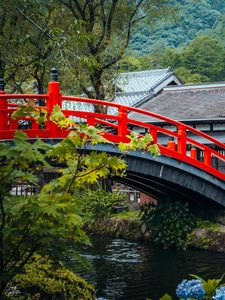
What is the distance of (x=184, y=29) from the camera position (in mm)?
86688

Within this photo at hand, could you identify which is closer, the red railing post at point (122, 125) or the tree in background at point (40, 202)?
the tree in background at point (40, 202)

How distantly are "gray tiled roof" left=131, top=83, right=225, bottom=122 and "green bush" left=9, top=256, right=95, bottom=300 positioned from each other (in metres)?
13.9

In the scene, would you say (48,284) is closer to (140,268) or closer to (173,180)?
(140,268)

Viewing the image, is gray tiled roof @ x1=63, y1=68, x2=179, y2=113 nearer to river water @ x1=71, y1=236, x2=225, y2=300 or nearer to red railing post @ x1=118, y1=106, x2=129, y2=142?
river water @ x1=71, y1=236, x2=225, y2=300

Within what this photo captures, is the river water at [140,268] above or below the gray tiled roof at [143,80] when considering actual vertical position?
below

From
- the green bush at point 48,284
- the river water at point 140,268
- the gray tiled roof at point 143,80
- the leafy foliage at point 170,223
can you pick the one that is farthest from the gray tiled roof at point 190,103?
the green bush at point 48,284

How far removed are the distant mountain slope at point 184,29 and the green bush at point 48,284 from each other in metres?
71.4

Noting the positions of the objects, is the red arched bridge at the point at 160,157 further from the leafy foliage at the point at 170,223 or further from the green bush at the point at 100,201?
the green bush at the point at 100,201

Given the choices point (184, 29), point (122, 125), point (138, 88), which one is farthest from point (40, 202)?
point (184, 29)

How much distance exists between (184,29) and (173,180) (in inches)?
2901

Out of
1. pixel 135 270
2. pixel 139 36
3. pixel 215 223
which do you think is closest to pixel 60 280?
pixel 135 270

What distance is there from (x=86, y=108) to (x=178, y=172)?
60.4 feet

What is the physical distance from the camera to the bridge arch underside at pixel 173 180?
1494 centimetres

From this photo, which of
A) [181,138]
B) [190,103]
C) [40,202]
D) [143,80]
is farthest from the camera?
[143,80]
